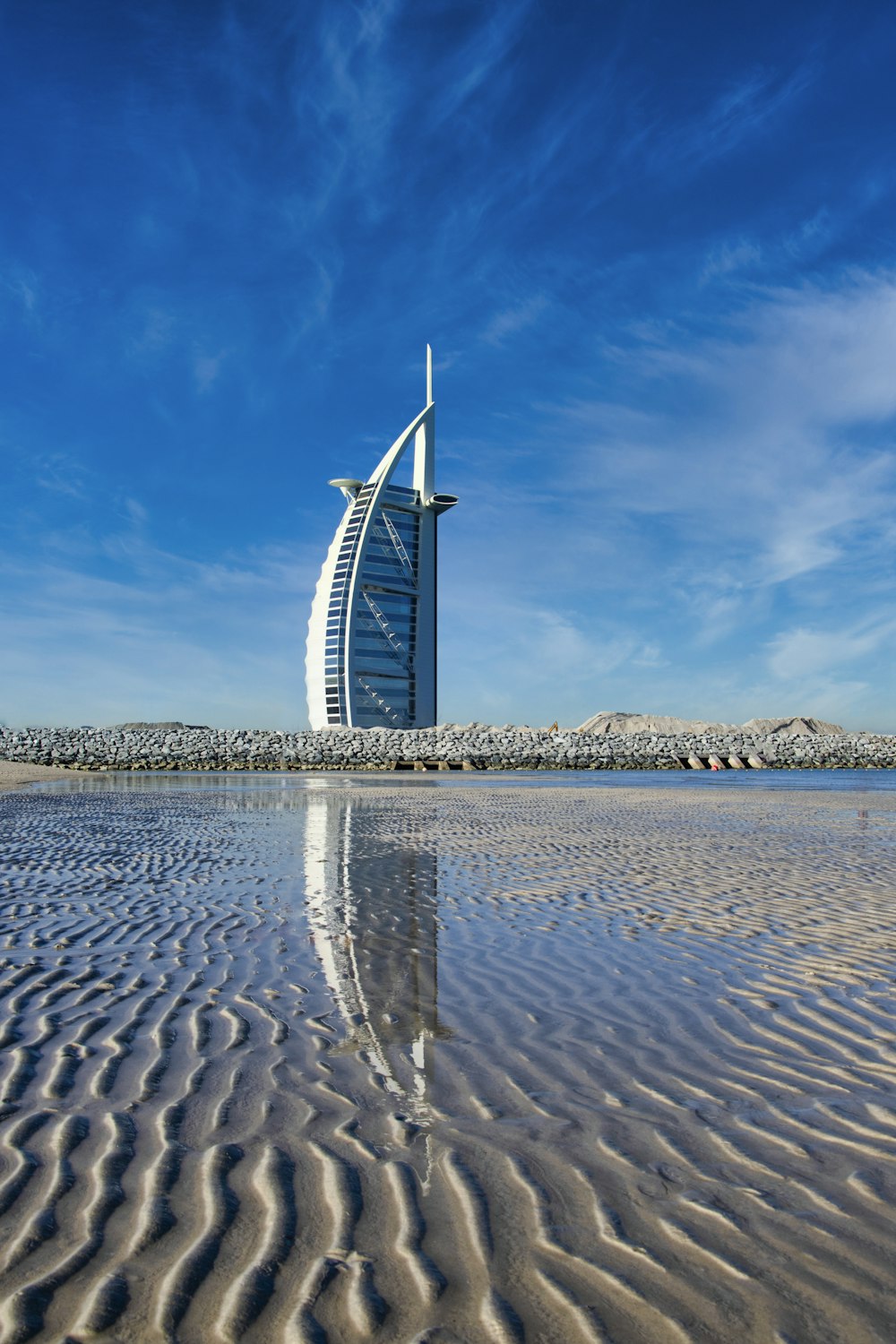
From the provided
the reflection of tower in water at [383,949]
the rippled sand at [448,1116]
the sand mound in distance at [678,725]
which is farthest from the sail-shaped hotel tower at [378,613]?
the rippled sand at [448,1116]

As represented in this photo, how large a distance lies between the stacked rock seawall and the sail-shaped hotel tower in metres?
26.7

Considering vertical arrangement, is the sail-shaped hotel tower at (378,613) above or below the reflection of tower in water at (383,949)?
above

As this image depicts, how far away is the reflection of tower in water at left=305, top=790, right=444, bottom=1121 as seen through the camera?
5.09 meters

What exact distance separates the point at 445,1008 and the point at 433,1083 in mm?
1394

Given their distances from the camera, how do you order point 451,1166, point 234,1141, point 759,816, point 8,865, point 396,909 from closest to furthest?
point 451,1166 < point 234,1141 < point 396,909 < point 8,865 < point 759,816

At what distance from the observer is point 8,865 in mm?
12484

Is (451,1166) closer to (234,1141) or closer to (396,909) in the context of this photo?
(234,1141)

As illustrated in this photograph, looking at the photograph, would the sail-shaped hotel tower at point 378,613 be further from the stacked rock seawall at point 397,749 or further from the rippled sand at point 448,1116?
the rippled sand at point 448,1116

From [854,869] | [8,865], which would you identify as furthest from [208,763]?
[854,869]

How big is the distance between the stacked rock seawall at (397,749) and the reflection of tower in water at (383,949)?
44.9 meters

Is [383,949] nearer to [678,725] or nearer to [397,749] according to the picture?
[397,749]

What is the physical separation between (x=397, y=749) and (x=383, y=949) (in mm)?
55475

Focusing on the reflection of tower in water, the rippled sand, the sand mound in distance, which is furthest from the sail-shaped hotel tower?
the rippled sand

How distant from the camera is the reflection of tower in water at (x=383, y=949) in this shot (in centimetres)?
509
